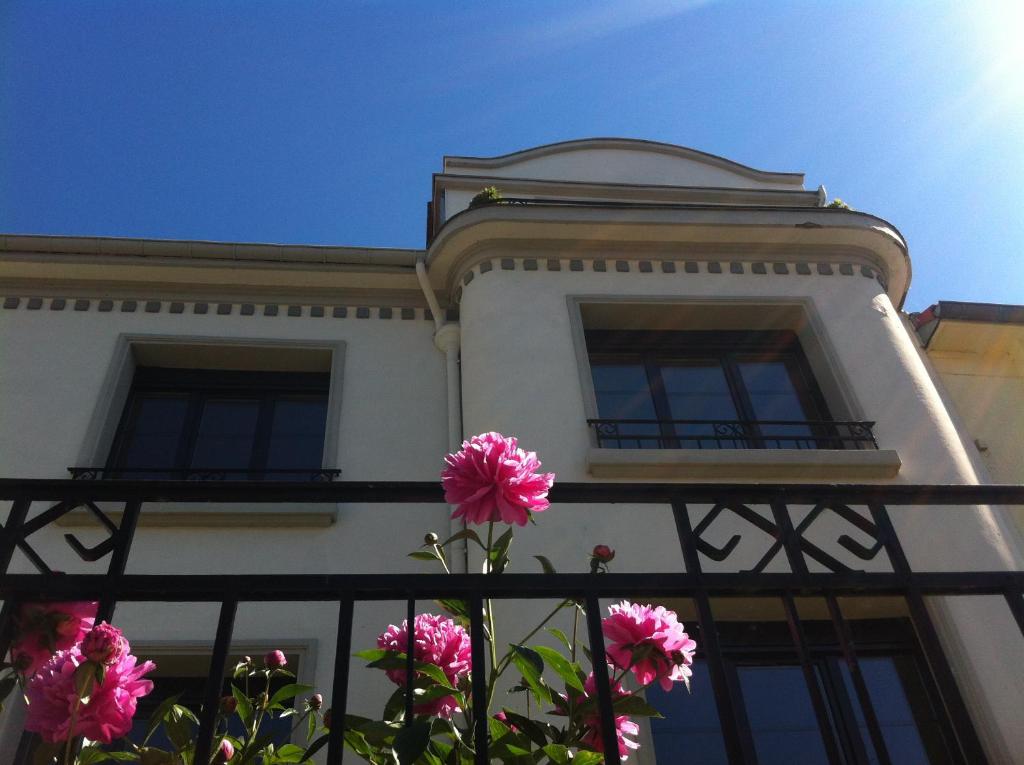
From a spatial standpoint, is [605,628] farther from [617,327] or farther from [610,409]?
[617,327]

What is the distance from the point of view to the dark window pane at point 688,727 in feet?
13.4

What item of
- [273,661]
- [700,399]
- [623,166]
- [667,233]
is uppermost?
[623,166]

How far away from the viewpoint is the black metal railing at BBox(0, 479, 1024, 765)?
72.8 inches

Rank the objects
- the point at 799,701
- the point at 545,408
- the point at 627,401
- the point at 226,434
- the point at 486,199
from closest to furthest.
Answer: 1. the point at 799,701
2. the point at 545,408
3. the point at 627,401
4. the point at 226,434
5. the point at 486,199

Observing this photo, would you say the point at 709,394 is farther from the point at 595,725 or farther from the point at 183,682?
the point at 595,725

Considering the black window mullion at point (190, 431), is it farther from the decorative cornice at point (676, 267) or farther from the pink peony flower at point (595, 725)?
the pink peony flower at point (595, 725)

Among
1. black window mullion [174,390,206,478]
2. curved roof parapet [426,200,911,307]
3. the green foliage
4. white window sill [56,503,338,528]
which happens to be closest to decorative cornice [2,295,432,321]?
curved roof parapet [426,200,911,307]

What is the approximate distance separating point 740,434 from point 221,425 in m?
4.25

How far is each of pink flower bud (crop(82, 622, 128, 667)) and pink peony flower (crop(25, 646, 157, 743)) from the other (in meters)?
0.03

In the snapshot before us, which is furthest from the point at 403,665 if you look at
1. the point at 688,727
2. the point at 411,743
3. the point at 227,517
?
the point at 227,517

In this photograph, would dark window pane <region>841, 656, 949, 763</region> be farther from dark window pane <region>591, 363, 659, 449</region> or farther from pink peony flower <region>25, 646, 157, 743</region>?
pink peony flower <region>25, 646, 157, 743</region>

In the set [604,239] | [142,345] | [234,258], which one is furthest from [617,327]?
[142,345]

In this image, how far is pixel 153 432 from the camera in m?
6.39

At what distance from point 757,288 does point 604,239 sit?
1407 millimetres
